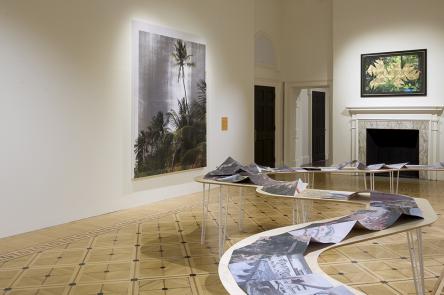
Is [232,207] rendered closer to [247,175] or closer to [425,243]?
[247,175]

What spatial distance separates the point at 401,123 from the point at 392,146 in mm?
1009

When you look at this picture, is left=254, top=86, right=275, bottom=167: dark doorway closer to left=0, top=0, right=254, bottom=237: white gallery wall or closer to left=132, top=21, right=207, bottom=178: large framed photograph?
left=132, top=21, right=207, bottom=178: large framed photograph

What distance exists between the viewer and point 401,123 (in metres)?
→ 12.8

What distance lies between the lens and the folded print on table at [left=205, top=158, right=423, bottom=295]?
7.02 ft

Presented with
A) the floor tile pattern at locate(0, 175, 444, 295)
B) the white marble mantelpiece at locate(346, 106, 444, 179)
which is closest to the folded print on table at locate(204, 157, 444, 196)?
the floor tile pattern at locate(0, 175, 444, 295)

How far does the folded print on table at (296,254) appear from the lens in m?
2.14

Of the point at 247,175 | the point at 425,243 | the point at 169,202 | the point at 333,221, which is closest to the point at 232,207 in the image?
the point at 169,202

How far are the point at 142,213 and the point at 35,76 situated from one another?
9.44ft

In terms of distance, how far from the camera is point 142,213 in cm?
819

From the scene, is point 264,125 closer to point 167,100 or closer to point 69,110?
point 167,100

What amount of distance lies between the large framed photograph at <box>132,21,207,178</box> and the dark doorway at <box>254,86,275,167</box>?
3.26 m

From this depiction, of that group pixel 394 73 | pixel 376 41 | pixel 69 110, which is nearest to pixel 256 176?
pixel 69 110

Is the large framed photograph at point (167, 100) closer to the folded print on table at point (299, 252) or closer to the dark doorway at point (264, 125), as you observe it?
the dark doorway at point (264, 125)

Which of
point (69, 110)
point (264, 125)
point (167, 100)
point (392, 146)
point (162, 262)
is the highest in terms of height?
point (167, 100)
